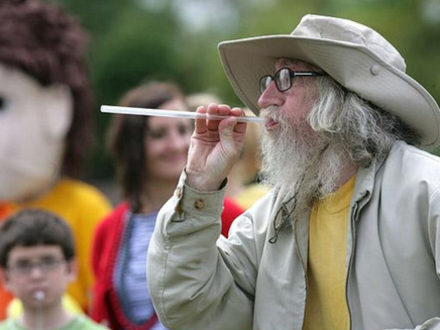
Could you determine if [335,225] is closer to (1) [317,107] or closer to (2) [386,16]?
(1) [317,107]

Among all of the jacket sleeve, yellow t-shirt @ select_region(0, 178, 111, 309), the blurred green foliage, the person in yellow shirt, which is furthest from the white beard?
the blurred green foliage

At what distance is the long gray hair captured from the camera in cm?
377

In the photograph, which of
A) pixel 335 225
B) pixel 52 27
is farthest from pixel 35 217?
pixel 335 225

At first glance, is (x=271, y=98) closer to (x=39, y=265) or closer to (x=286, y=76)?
(x=286, y=76)

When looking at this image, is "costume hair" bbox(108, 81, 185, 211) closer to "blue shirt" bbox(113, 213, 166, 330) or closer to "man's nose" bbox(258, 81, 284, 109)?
"blue shirt" bbox(113, 213, 166, 330)

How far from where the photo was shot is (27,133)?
718cm

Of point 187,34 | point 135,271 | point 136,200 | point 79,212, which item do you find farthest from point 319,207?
point 187,34

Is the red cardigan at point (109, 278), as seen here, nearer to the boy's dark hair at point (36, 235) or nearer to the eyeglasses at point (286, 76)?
the boy's dark hair at point (36, 235)

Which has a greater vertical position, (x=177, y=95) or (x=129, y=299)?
(x=177, y=95)

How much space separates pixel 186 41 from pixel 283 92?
2320cm

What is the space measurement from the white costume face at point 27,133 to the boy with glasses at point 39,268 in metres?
1.19

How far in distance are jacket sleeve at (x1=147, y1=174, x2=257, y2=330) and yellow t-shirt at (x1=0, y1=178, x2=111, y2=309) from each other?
8.72 ft

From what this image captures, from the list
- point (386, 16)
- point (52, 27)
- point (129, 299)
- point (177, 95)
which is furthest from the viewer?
point (386, 16)

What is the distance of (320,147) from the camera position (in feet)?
12.8
